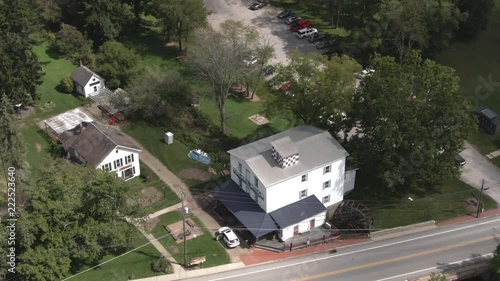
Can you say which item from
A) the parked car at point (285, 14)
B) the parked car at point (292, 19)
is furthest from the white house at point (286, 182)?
the parked car at point (285, 14)

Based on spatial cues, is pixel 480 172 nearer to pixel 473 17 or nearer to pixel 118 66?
pixel 473 17

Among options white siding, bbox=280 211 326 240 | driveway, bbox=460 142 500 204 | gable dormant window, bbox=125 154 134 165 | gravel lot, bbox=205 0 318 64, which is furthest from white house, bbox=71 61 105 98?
driveway, bbox=460 142 500 204

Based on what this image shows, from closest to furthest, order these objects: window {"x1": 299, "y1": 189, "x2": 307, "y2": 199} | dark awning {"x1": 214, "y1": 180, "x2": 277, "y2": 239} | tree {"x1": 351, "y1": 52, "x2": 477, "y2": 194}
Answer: dark awning {"x1": 214, "y1": 180, "x2": 277, "y2": 239} < window {"x1": 299, "y1": 189, "x2": 307, "y2": 199} < tree {"x1": 351, "y1": 52, "x2": 477, "y2": 194}

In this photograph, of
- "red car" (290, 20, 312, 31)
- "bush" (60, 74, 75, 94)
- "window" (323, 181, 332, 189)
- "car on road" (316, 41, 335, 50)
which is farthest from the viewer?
"red car" (290, 20, 312, 31)

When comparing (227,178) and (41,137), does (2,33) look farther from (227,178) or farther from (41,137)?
(227,178)

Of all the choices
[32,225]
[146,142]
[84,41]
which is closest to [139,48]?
[84,41]

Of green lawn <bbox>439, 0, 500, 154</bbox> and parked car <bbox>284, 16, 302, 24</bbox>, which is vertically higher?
parked car <bbox>284, 16, 302, 24</bbox>

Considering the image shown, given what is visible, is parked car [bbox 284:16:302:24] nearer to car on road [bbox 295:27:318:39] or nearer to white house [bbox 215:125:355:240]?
car on road [bbox 295:27:318:39]
